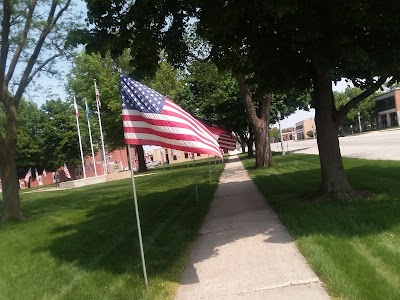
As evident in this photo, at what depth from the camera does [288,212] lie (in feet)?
30.1

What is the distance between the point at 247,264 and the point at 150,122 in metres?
2.30

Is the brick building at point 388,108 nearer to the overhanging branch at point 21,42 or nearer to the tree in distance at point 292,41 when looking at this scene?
the overhanging branch at point 21,42

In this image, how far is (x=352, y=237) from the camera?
680 centimetres

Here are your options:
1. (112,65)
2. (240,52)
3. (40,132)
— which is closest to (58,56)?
(240,52)

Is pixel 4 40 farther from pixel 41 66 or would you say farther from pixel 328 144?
pixel 328 144

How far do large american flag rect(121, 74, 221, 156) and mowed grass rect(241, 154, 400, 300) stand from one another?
2.16m

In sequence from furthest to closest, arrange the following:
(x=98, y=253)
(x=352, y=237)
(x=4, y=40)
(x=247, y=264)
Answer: (x=4, y=40) → (x=98, y=253) → (x=352, y=237) → (x=247, y=264)

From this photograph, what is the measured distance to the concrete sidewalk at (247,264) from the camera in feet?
17.2

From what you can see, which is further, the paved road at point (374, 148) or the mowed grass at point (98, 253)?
the paved road at point (374, 148)

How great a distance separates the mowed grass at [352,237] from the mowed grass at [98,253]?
1.82 meters

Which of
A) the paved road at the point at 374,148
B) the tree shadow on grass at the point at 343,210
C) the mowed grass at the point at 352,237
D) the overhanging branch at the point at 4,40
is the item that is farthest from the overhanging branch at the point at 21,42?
the paved road at the point at 374,148

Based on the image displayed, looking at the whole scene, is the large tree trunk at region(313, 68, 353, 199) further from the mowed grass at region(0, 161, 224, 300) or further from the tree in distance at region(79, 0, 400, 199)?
the mowed grass at region(0, 161, 224, 300)

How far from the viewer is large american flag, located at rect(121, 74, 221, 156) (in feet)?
21.1

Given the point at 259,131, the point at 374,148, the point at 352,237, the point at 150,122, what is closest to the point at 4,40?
the point at 150,122
